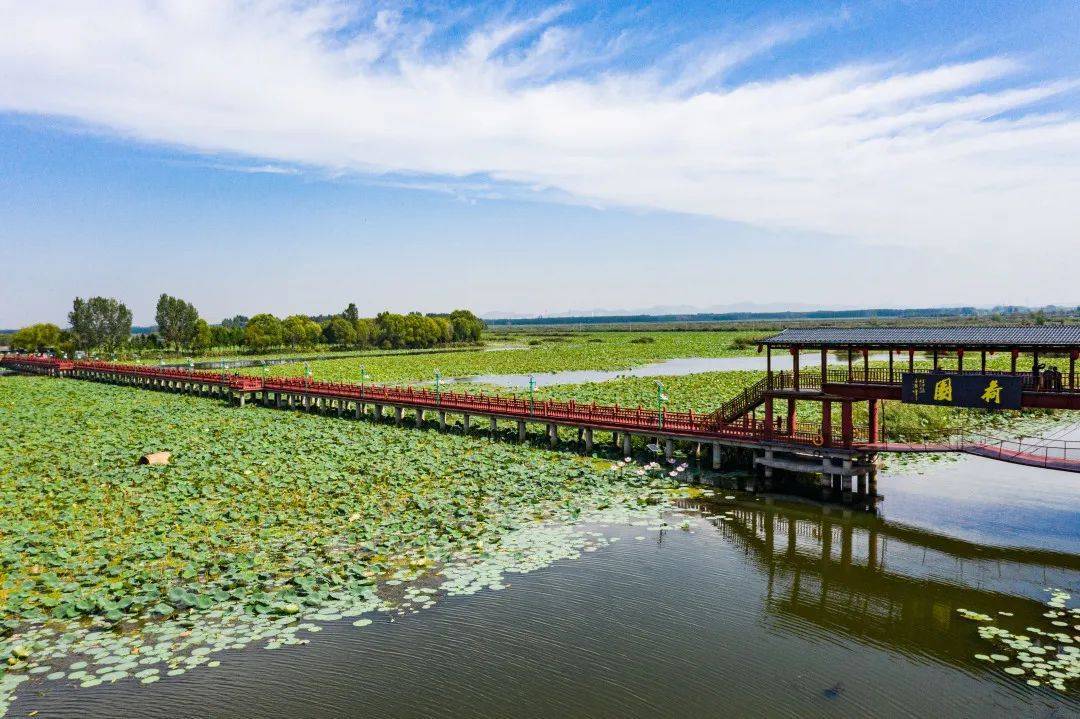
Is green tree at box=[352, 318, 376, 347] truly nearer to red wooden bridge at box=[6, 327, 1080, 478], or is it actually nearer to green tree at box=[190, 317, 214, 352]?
green tree at box=[190, 317, 214, 352]

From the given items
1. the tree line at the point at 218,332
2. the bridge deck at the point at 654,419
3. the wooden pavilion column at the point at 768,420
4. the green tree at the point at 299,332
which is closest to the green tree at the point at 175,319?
the tree line at the point at 218,332

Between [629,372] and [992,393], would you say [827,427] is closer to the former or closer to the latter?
[992,393]

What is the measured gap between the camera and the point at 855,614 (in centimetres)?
1653

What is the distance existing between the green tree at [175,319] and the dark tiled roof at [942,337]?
12457 cm

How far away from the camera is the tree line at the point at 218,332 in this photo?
12006 cm

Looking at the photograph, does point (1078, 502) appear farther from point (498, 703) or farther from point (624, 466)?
point (498, 703)

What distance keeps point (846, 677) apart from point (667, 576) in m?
5.53

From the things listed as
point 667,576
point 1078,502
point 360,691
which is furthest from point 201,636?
point 1078,502

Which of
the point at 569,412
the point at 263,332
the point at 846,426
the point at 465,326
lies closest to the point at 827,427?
the point at 846,426

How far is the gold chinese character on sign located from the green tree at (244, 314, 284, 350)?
12224 cm

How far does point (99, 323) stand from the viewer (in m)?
120

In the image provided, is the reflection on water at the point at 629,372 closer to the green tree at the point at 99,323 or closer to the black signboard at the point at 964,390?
Result: the black signboard at the point at 964,390

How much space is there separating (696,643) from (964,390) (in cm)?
1463

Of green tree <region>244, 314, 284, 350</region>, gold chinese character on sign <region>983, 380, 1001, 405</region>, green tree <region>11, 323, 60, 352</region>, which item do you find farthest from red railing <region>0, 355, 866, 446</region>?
green tree <region>11, 323, 60, 352</region>
